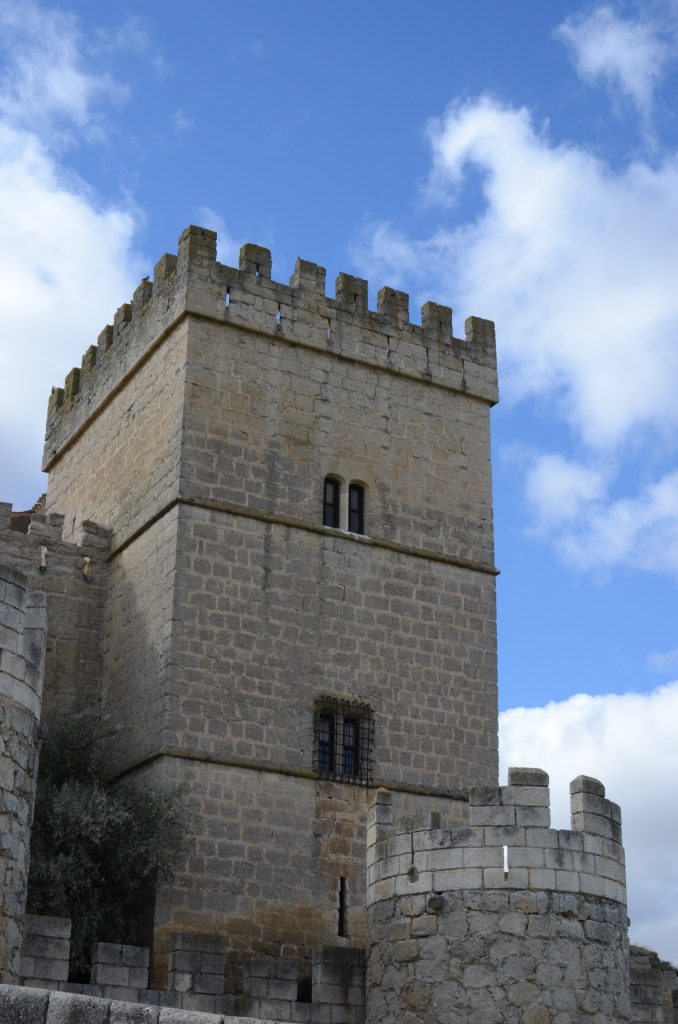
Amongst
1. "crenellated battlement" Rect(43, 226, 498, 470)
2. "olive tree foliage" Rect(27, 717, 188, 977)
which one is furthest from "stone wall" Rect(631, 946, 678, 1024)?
"crenellated battlement" Rect(43, 226, 498, 470)

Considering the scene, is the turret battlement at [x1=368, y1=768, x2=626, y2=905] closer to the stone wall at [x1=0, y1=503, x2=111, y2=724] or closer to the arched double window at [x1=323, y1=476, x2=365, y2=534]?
the arched double window at [x1=323, y1=476, x2=365, y2=534]

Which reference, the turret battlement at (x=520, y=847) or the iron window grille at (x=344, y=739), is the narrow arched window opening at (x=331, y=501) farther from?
the turret battlement at (x=520, y=847)

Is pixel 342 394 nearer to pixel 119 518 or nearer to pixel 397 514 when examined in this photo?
pixel 397 514

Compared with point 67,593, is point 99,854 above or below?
below

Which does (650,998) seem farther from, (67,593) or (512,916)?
(67,593)

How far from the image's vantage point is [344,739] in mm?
18062

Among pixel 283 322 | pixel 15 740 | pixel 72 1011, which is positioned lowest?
pixel 72 1011

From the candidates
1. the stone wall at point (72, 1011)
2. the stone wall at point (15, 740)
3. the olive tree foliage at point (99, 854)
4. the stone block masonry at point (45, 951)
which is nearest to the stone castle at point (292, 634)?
the stone block masonry at point (45, 951)

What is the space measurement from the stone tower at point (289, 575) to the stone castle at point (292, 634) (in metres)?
0.03

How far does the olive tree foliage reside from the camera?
49.5 feet

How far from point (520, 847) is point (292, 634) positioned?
5.99 metres

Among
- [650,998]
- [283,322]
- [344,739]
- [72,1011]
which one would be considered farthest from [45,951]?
[283,322]

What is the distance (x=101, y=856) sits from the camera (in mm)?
15938

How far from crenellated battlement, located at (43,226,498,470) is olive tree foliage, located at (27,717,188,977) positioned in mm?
6296
